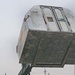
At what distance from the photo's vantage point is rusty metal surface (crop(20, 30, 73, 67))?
3.24 meters

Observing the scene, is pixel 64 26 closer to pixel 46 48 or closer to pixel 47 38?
pixel 47 38

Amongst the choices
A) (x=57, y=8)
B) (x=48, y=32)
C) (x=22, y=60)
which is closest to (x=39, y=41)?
(x=48, y=32)

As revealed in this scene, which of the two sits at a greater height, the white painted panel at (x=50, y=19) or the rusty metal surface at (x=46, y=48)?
the white painted panel at (x=50, y=19)

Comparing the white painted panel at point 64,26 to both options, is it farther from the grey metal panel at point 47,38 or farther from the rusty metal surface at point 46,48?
the rusty metal surface at point 46,48

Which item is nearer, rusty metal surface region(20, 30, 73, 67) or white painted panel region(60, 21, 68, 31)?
rusty metal surface region(20, 30, 73, 67)

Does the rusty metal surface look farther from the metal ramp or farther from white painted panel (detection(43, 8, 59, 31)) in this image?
white painted panel (detection(43, 8, 59, 31))

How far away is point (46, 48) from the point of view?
11.3ft

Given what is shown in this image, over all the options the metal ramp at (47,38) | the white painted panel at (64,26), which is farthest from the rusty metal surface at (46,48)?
the white painted panel at (64,26)

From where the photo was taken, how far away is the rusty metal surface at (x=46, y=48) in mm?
3238

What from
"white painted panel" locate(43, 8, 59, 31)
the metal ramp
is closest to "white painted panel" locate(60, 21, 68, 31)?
the metal ramp

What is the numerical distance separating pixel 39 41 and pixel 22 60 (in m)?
0.57

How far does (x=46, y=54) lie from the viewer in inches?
140

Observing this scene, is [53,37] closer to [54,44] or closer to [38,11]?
[54,44]

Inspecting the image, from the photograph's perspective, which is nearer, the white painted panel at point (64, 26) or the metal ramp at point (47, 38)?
the metal ramp at point (47, 38)
